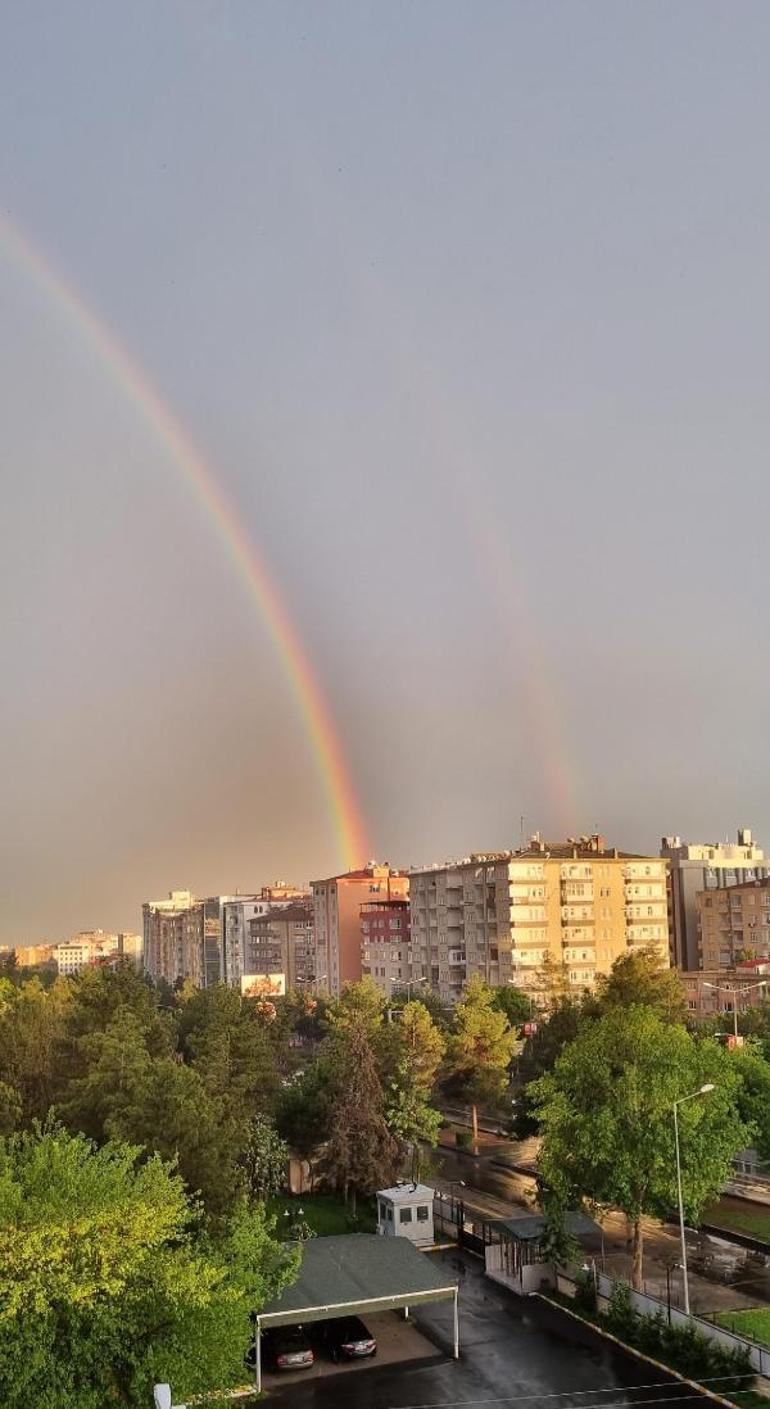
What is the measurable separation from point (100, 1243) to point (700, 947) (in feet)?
351

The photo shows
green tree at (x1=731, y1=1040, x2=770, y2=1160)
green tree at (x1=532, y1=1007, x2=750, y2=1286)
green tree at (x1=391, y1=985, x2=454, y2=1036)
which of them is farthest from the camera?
green tree at (x1=391, y1=985, x2=454, y2=1036)

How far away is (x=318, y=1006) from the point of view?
9775 cm

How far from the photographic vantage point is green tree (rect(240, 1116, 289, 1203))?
4328 cm

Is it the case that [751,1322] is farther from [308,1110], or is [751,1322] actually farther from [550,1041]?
[550,1041]

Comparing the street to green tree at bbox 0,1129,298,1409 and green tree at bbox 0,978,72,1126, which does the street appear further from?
green tree at bbox 0,978,72,1126

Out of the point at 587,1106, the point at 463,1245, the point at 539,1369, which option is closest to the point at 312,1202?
the point at 463,1245

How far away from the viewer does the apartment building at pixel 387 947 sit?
12256cm

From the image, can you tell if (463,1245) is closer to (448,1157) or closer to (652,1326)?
(652,1326)

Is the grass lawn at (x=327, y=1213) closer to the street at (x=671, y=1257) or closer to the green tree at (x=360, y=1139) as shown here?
the green tree at (x=360, y=1139)

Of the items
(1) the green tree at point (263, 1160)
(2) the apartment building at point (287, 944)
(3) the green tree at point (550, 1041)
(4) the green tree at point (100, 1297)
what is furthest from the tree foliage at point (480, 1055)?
(2) the apartment building at point (287, 944)

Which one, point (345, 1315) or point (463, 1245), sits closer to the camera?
point (345, 1315)

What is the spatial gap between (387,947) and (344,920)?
1289 centimetres

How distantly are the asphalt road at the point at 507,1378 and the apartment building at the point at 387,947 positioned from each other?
90.0 m

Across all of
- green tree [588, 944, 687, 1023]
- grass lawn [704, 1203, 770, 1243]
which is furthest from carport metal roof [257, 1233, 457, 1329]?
green tree [588, 944, 687, 1023]
